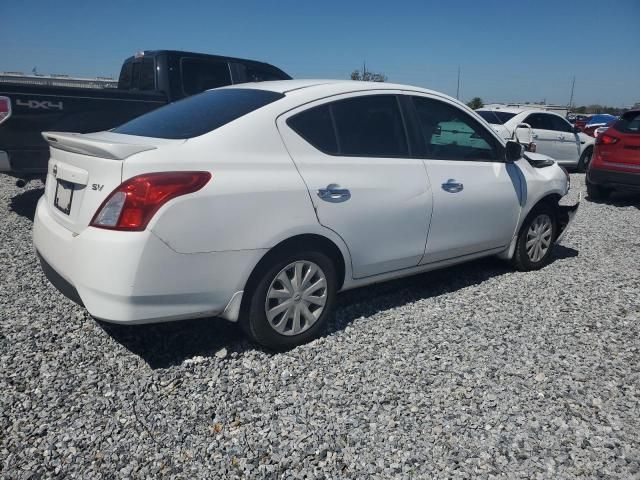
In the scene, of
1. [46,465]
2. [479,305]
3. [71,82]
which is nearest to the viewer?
[46,465]

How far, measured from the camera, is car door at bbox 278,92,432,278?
3111 mm

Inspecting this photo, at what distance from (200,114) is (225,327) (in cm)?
142

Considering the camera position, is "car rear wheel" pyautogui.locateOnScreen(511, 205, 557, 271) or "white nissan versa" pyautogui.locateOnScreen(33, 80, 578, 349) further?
"car rear wheel" pyautogui.locateOnScreen(511, 205, 557, 271)

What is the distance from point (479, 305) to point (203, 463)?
254cm

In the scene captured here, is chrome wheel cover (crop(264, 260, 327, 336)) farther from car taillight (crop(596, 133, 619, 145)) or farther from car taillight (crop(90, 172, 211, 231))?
car taillight (crop(596, 133, 619, 145))

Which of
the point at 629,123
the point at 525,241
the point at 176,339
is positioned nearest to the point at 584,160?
the point at 629,123

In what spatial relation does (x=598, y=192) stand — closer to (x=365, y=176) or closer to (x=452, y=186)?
(x=452, y=186)

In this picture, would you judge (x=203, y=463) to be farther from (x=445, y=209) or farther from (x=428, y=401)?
(x=445, y=209)

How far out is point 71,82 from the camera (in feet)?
40.3

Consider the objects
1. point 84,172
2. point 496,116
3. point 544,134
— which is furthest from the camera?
point 544,134

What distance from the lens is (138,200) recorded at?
251cm

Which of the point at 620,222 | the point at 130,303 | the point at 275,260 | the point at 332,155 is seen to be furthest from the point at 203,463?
the point at 620,222

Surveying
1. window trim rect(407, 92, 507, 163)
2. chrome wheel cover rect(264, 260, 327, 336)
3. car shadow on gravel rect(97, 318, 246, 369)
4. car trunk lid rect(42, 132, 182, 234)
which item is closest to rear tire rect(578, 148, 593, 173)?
window trim rect(407, 92, 507, 163)

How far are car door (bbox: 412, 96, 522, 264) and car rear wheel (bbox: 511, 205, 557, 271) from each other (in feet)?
0.88
